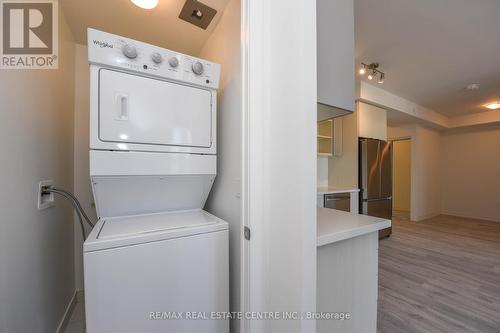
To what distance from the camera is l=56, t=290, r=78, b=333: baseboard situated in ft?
4.47

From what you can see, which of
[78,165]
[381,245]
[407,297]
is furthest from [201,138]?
[381,245]

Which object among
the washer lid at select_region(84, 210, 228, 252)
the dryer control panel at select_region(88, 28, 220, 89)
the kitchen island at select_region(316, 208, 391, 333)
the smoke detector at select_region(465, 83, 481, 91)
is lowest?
the kitchen island at select_region(316, 208, 391, 333)

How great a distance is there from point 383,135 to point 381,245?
1.92 metres

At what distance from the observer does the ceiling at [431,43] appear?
169cm

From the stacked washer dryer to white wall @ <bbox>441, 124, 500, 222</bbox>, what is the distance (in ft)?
22.1

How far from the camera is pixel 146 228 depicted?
3.15 ft

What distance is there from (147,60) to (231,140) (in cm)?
61

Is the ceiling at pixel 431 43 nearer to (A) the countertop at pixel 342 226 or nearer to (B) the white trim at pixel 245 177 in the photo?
(B) the white trim at pixel 245 177

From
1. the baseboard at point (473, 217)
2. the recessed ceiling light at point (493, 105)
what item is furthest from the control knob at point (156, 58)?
the baseboard at point (473, 217)

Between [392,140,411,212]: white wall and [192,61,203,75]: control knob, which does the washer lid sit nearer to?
[192,61,203,75]: control knob

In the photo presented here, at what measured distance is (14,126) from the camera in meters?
0.93

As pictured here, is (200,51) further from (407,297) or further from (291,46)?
(407,297)

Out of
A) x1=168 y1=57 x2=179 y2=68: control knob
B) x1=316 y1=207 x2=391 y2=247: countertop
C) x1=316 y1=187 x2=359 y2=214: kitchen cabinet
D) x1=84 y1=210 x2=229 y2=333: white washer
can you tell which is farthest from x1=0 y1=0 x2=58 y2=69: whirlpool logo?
x1=316 y1=187 x2=359 y2=214: kitchen cabinet

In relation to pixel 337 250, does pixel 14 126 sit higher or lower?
higher
